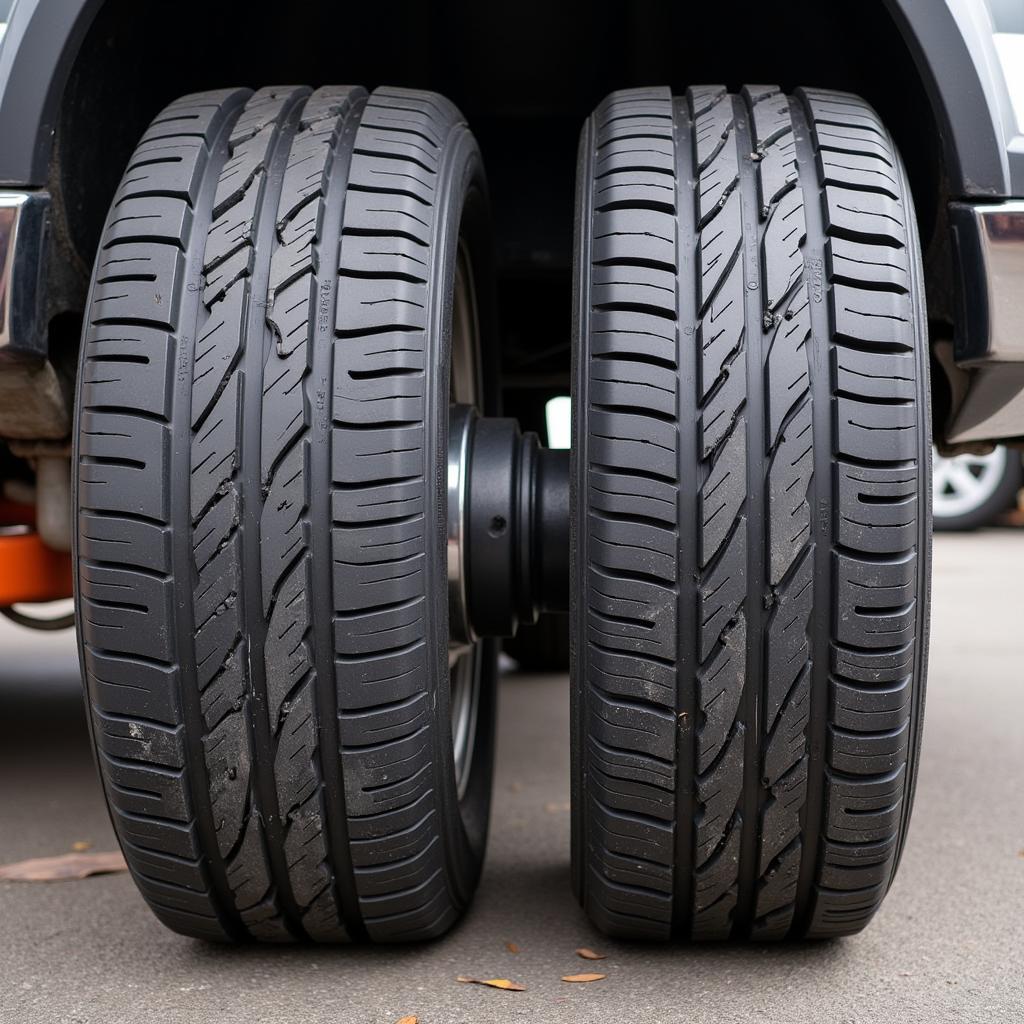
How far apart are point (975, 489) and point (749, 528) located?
711cm

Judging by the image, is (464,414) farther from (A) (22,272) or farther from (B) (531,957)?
(B) (531,957)

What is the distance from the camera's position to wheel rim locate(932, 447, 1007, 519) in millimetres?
7781

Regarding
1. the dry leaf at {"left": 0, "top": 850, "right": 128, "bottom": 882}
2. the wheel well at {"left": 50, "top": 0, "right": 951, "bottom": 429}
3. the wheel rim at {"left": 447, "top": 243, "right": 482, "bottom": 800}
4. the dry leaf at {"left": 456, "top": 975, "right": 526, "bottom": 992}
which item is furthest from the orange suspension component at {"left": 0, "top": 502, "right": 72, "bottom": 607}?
the dry leaf at {"left": 456, "top": 975, "right": 526, "bottom": 992}

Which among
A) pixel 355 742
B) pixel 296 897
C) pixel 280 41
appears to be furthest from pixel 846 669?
pixel 280 41

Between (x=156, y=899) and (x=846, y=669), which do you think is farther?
(x=156, y=899)

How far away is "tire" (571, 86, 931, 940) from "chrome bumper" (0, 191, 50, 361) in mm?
629

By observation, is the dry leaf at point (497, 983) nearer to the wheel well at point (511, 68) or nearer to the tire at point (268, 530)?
the tire at point (268, 530)

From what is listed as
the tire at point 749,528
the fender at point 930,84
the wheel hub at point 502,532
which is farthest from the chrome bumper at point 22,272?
the tire at point 749,528

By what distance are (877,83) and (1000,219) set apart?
0.46 metres

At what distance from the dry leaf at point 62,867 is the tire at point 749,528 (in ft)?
3.01

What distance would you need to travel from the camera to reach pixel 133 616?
4.18 ft

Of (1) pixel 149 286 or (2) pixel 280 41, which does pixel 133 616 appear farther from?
(2) pixel 280 41

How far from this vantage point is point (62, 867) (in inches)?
74.4

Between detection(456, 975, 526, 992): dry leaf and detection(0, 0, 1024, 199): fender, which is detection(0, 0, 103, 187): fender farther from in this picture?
detection(456, 975, 526, 992): dry leaf
